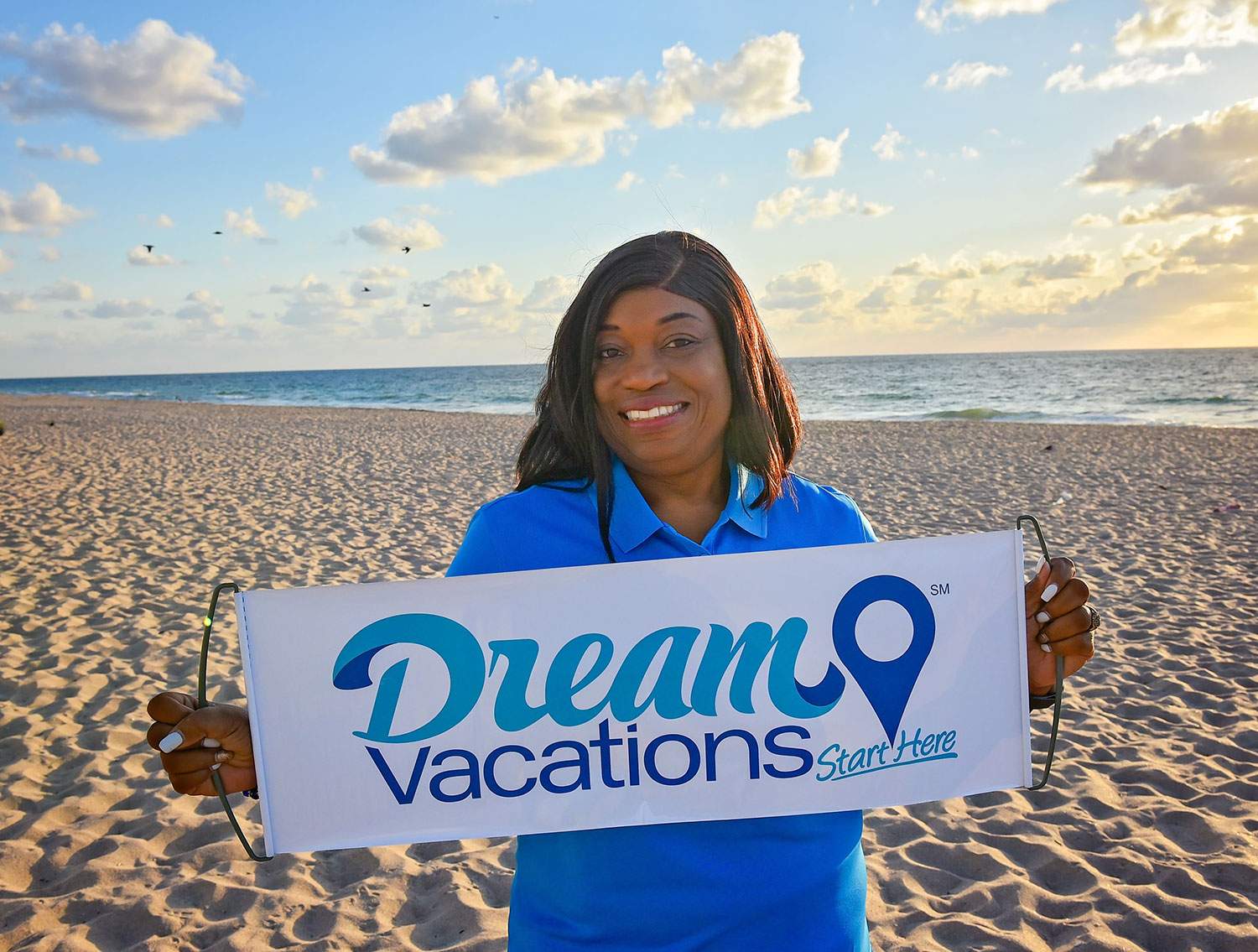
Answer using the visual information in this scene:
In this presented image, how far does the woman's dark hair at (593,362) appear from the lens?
5.67ft

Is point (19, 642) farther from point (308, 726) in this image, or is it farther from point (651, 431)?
point (651, 431)

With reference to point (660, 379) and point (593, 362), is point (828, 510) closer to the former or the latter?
point (660, 379)

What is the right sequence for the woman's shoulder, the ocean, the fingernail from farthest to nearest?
the ocean
the woman's shoulder
the fingernail

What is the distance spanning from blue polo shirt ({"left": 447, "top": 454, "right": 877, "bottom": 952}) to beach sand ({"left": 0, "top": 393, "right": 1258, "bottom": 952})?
1578 millimetres

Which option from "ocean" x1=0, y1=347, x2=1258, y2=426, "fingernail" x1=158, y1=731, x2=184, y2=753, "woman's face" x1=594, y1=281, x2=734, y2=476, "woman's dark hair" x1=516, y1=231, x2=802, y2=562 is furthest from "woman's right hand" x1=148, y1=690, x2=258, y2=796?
"ocean" x1=0, y1=347, x2=1258, y2=426

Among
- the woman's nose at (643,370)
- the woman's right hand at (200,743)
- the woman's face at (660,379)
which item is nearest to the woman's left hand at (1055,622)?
the woman's face at (660,379)

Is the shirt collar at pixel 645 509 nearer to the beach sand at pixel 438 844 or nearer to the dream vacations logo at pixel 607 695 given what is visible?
the dream vacations logo at pixel 607 695

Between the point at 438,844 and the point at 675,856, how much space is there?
2.42 meters

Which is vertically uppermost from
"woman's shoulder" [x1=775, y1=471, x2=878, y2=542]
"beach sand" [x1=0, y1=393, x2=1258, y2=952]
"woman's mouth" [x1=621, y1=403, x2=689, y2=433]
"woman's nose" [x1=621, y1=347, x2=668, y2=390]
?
"woman's nose" [x1=621, y1=347, x2=668, y2=390]

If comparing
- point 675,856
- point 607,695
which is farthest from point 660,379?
point 675,856

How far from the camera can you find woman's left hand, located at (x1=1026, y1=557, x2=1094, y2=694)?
67.6 inches

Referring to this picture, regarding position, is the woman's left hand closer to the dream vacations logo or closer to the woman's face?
the dream vacations logo

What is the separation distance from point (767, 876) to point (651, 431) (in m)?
0.90

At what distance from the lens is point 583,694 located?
1709mm
